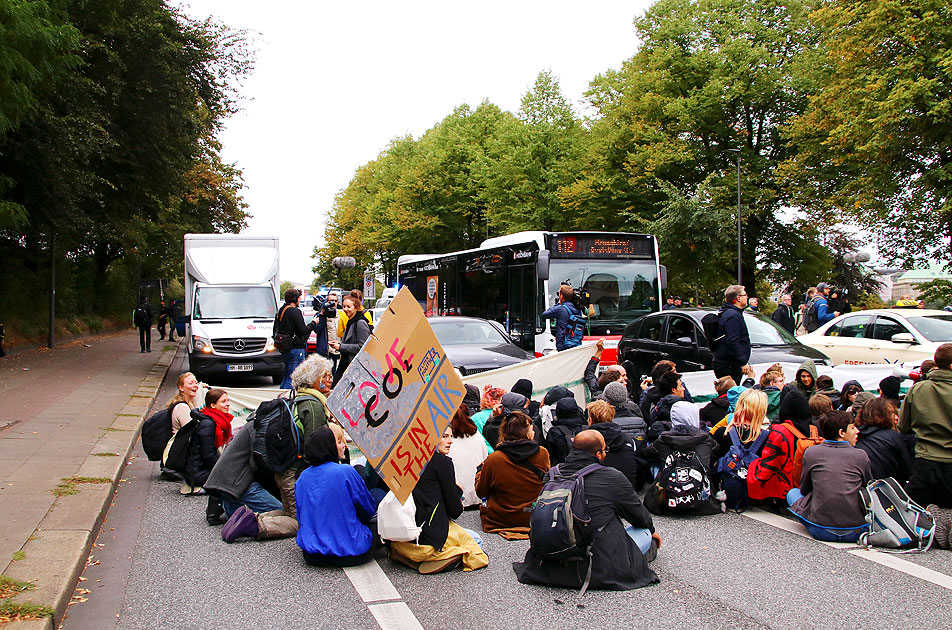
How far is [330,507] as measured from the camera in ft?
19.5

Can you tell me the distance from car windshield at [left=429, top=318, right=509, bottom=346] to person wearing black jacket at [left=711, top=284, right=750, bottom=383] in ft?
14.0

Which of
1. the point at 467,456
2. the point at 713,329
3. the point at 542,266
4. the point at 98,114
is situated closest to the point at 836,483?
the point at 467,456

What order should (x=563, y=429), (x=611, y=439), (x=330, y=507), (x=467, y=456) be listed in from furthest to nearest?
(x=563, y=429), (x=467, y=456), (x=611, y=439), (x=330, y=507)

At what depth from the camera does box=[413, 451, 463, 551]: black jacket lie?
5.92m

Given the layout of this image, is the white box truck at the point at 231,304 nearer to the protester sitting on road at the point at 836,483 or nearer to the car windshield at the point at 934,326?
the car windshield at the point at 934,326

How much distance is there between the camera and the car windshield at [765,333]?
1205cm

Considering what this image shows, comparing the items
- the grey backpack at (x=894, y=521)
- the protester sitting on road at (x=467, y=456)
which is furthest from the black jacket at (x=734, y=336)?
the protester sitting on road at (x=467, y=456)

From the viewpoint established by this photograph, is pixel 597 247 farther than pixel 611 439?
Yes

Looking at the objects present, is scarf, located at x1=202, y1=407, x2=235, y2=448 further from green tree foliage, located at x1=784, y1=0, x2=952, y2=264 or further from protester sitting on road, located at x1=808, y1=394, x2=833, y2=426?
green tree foliage, located at x1=784, y1=0, x2=952, y2=264

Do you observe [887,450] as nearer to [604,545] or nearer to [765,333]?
[604,545]

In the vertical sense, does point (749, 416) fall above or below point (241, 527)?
above

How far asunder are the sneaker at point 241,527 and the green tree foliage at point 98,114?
38.2ft

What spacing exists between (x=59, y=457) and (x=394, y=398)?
19.6 feet

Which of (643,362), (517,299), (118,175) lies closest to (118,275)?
(118,175)
